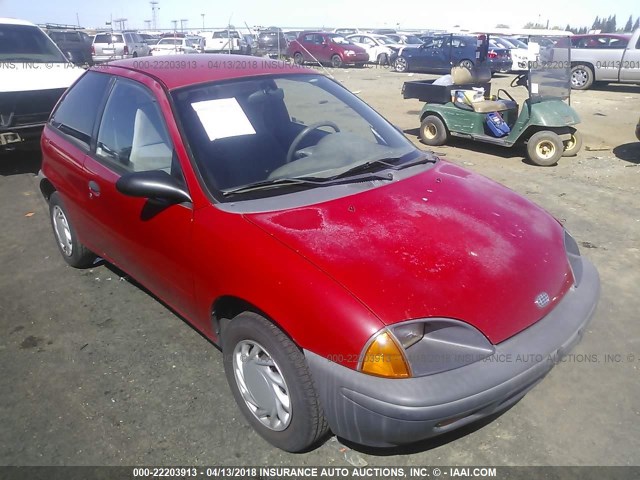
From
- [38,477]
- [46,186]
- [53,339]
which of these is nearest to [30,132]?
[46,186]

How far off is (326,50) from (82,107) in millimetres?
21658

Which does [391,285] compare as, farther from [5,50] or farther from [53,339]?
[5,50]

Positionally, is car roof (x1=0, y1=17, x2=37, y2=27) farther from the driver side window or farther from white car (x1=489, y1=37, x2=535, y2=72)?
white car (x1=489, y1=37, x2=535, y2=72)

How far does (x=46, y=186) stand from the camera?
13.8 ft

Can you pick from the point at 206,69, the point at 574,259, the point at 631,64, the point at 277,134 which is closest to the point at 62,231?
the point at 206,69

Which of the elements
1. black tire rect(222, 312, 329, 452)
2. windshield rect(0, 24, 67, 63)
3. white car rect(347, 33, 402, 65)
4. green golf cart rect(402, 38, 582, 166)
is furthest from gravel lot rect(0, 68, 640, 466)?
white car rect(347, 33, 402, 65)

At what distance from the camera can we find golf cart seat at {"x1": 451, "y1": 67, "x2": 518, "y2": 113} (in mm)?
7762

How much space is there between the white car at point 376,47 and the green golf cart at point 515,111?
16853 mm

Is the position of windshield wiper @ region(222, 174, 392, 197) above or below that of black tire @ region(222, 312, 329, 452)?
above

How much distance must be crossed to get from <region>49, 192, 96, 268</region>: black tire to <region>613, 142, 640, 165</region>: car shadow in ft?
23.8

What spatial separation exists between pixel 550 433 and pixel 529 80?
5719 mm

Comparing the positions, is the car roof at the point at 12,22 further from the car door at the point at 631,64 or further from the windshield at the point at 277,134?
the car door at the point at 631,64

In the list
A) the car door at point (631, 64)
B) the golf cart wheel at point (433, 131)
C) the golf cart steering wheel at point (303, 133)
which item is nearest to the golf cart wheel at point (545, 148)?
the golf cart wheel at point (433, 131)

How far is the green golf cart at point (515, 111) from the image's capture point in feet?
23.1
